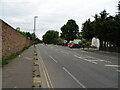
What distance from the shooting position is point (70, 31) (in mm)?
98062

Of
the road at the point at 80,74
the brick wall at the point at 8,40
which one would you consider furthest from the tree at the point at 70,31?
the road at the point at 80,74

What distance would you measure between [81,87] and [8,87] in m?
2.81

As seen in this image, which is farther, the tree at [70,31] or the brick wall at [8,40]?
the tree at [70,31]

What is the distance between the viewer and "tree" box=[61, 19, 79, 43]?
97725 mm

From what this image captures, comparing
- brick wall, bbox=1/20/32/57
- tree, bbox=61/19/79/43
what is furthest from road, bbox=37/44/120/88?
tree, bbox=61/19/79/43

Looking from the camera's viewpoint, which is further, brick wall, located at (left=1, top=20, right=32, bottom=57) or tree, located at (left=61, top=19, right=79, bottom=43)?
tree, located at (left=61, top=19, right=79, bottom=43)

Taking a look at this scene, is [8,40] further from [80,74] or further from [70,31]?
[70,31]

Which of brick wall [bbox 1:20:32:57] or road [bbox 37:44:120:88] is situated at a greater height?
brick wall [bbox 1:20:32:57]

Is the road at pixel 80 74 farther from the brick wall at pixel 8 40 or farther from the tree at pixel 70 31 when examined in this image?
the tree at pixel 70 31

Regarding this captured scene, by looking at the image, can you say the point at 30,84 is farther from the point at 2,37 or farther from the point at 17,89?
the point at 2,37

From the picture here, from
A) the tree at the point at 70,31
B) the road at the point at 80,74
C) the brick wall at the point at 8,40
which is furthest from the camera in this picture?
the tree at the point at 70,31

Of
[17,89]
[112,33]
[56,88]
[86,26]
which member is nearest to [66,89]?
[56,88]

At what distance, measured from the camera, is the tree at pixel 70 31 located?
97.7 m

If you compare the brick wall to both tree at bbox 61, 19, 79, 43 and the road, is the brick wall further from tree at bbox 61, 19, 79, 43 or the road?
tree at bbox 61, 19, 79, 43
